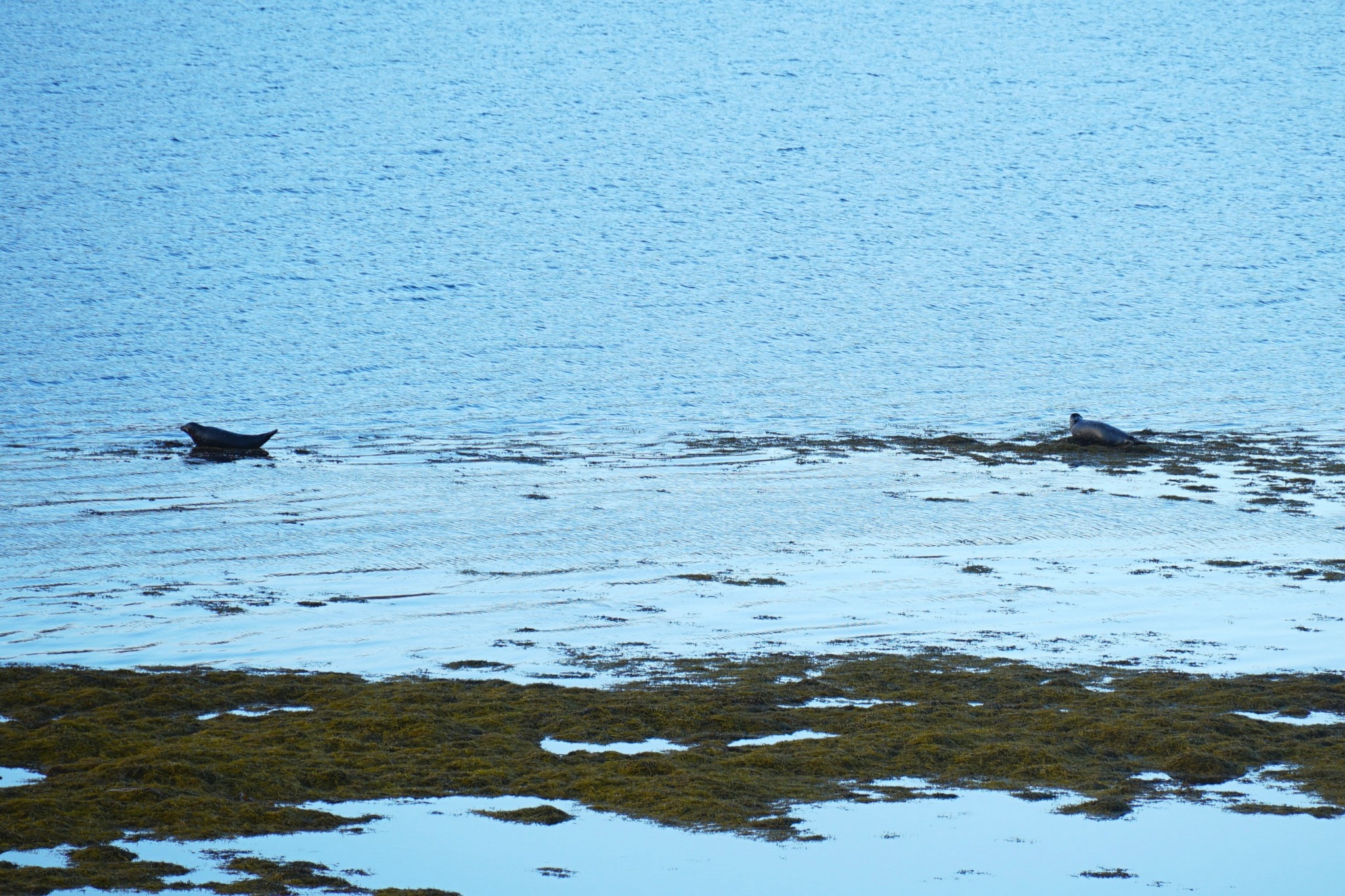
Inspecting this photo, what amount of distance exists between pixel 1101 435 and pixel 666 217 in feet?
79.9

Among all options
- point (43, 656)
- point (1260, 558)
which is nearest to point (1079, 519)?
point (1260, 558)

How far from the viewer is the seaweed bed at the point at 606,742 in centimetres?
460

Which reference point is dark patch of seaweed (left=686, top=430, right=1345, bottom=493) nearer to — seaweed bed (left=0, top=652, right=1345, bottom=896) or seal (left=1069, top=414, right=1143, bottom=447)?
seal (left=1069, top=414, right=1143, bottom=447)

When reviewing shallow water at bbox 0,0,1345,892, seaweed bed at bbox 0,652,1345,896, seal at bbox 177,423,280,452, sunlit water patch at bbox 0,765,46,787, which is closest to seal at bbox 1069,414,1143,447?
shallow water at bbox 0,0,1345,892

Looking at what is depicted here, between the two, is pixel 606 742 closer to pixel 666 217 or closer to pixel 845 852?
pixel 845 852

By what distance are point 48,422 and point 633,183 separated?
25.5 meters

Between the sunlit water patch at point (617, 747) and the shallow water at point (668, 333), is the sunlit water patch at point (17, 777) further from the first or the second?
the sunlit water patch at point (617, 747)

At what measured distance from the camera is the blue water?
2197 centimetres

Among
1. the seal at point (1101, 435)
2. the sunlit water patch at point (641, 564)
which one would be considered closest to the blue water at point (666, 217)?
the seal at point (1101, 435)

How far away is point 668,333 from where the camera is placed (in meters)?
28.5

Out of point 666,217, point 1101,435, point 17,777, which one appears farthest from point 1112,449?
point 666,217

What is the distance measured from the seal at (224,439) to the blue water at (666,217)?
1.59m

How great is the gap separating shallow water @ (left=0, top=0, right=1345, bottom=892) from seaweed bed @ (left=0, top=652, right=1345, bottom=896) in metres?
0.29

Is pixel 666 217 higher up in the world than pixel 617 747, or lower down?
higher up
